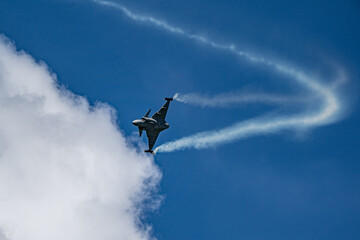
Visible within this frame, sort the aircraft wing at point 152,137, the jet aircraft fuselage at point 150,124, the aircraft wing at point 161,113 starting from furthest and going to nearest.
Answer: the aircraft wing at point 152,137
the aircraft wing at point 161,113
the jet aircraft fuselage at point 150,124

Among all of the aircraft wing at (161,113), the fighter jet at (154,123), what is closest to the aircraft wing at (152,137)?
the fighter jet at (154,123)

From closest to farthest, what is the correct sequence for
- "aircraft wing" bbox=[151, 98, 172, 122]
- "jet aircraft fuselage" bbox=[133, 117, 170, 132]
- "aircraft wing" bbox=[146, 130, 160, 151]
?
"jet aircraft fuselage" bbox=[133, 117, 170, 132], "aircraft wing" bbox=[151, 98, 172, 122], "aircraft wing" bbox=[146, 130, 160, 151]

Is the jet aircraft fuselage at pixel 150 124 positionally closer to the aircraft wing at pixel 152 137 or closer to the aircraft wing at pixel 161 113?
the aircraft wing at pixel 161 113

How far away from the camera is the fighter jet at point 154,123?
144 metres

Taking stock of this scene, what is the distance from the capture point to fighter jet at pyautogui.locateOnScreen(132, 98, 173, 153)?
472 feet

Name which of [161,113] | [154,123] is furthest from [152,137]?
[154,123]

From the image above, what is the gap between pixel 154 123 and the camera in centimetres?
14562

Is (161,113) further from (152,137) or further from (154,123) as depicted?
(152,137)

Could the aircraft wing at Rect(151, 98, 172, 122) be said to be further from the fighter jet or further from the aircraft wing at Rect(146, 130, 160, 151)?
the aircraft wing at Rect(146, 130, 160, 151)

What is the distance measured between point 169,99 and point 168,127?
23.8ft

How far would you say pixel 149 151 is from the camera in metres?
154

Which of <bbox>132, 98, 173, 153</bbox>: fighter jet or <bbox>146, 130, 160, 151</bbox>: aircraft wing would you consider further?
<bbox>146, 130, 160, 151</bbox>: aircraft wing

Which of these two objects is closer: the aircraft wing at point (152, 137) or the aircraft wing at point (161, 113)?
the aircraft wing at point (161, 113)

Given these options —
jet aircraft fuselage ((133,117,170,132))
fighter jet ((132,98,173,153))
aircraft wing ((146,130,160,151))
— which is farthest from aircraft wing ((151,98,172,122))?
aircraft wing ((146,130,160,151))
